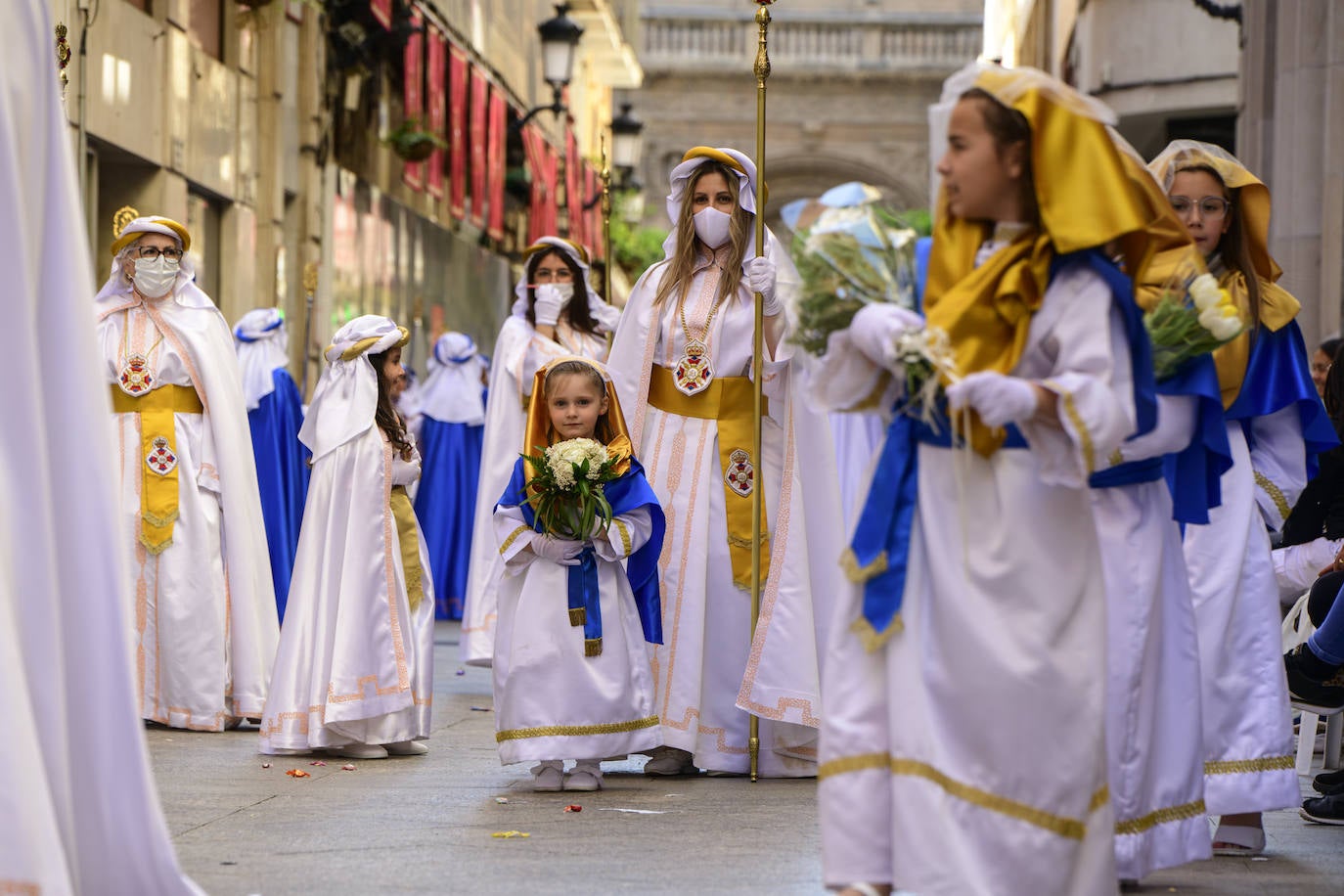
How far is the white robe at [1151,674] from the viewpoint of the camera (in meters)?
4.69

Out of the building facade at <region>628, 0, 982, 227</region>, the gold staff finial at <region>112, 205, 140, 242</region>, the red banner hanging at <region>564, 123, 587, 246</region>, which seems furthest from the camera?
the building facade at <region>628, 0, 982, 227</region>

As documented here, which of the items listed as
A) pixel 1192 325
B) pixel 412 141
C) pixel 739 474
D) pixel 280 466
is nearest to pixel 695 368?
pixel 739 474

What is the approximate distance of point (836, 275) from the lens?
14.4 feet

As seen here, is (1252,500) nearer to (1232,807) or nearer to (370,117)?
(1232,807)

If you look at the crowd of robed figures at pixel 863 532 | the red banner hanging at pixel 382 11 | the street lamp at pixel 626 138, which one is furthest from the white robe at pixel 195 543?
the street lamp at pixel 626 138

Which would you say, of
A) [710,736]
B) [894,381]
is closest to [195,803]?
[710,736]

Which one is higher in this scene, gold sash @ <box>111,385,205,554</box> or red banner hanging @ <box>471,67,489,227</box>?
red banner hanging @ <box>471,67,489,227</box>

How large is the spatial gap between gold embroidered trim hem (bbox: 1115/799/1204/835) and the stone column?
8289mm

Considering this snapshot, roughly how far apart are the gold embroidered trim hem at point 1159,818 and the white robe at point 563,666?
2358mm

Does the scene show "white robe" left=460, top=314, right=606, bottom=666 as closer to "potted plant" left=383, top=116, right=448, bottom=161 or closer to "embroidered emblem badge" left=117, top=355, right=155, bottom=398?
"embroidered emblem badge" left=117, top=355, right=155, bottom=398

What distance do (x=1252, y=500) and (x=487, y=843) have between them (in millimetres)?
2355

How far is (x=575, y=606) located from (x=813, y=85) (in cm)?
4124

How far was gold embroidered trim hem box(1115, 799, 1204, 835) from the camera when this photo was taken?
185 inches

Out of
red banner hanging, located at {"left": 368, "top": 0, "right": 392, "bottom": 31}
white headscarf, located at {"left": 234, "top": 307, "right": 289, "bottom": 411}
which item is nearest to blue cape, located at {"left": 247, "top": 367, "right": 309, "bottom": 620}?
white headscarf, located at {"left": 234, "top": 307, "right": 289, "bottom": 411}
